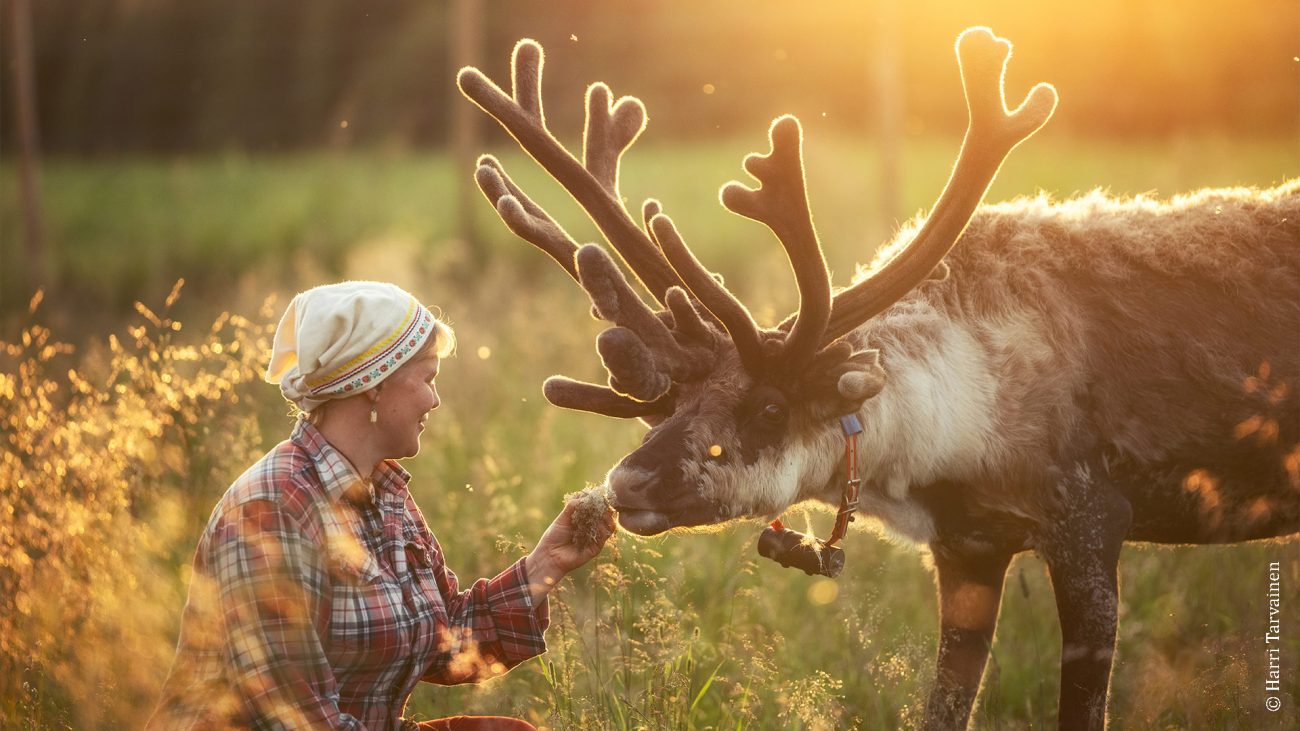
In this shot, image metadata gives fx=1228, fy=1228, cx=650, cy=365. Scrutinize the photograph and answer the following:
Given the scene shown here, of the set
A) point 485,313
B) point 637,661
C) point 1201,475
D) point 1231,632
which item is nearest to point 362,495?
point 637,661

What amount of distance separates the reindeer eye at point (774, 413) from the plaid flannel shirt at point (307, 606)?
1.07 meters

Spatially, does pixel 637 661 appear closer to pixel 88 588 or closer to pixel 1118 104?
pixel 88 588

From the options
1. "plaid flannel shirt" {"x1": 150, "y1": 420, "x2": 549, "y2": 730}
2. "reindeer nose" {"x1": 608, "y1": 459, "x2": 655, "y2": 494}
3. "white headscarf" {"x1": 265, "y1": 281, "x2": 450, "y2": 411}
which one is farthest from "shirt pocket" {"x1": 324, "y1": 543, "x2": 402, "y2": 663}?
"reindeer nose" {"x1": 608, "y1": 459, "x2": 655, "y2": 494}

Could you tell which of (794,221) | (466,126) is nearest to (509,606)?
(794,221)

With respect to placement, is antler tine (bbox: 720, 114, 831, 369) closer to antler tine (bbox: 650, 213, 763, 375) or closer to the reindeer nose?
antler tine (bbox: 650, 213, 763, 375)

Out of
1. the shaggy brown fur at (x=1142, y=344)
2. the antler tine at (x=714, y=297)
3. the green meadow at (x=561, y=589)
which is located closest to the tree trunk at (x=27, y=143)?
the green meadow at (x=561, y=589)

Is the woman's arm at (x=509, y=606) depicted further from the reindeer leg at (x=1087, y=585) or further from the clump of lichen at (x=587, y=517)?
the reindeer leg at (x=1087, y=585)

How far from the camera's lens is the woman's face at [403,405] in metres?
2.99

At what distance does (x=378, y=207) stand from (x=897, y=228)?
1450cm

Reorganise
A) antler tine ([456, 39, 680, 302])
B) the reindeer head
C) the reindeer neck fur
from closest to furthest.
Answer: the reindeer head, the reindeer neck fur, antler tine ([456, 39, 680, 302])

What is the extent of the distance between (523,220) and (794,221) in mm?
844

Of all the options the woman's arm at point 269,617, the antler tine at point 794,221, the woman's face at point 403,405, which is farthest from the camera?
the antler tine at point 794,221

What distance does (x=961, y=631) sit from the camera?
4129 millimetres

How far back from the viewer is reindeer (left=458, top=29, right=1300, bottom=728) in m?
3.58
